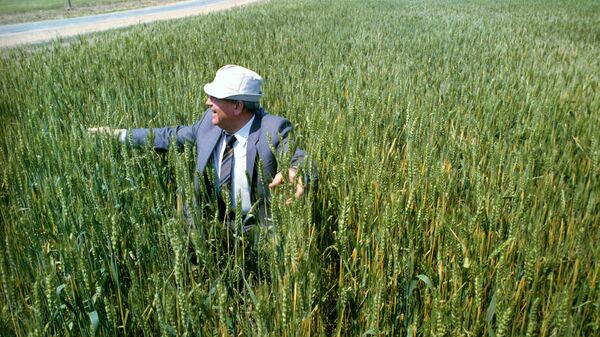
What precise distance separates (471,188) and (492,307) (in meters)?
0.82

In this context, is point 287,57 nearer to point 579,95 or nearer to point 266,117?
point 579,95

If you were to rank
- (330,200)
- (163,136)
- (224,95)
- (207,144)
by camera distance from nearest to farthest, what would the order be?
(330,200), (224,95), (207,144), (163,136)

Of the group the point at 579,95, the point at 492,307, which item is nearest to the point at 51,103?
the point at 492,307

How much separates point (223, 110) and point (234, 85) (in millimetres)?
117

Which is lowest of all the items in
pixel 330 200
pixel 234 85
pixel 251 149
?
pixel 330 200

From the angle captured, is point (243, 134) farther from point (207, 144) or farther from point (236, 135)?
point (207, 144)

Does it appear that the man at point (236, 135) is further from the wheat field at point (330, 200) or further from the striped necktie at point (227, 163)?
the wheat field at point (330, 200)

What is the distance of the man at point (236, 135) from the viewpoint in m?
1.97

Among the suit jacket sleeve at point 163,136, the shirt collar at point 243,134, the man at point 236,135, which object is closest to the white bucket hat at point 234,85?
the man at point 236,135

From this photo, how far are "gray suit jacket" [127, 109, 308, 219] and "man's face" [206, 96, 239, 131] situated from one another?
0.26 ft

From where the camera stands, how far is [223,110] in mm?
2004

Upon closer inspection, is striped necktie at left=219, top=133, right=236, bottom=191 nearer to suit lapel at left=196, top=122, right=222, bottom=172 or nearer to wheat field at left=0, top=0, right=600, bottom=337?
suit lapel at left=196, top=122, right=222, bottom=172

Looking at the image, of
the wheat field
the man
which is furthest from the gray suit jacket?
the wheat field

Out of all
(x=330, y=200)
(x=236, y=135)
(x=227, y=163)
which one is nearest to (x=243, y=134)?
(x=236, y=135)
